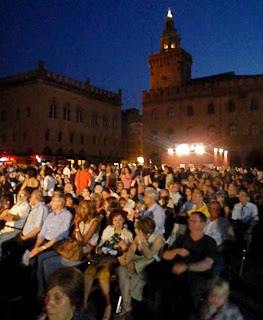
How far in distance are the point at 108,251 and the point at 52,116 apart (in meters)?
32.9

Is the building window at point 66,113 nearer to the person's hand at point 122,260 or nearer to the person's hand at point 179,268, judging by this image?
the person's hand at point 122,260

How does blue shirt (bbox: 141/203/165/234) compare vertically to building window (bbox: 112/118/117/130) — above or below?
below

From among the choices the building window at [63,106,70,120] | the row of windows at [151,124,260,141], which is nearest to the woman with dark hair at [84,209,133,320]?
the building window at [63,106,70,120]

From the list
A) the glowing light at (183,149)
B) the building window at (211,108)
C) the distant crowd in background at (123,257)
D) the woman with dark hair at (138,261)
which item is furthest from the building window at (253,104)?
the woman with dark hair at (138,261)

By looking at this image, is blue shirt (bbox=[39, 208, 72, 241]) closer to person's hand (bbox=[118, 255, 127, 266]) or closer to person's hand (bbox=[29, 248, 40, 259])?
person's hand (bbox=[29, 248, 40, 259])

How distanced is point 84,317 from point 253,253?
554cm

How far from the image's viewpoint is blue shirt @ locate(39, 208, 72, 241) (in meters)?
5.31

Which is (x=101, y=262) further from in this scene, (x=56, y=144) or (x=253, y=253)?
(x=56, y=144)

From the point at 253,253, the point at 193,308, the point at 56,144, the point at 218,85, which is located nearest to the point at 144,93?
the point at 218,85

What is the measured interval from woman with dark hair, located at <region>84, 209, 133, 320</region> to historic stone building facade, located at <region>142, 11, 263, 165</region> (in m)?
32.6

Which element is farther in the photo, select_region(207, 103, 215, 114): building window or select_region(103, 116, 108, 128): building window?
select_region(103, 116, 108, 128): building window

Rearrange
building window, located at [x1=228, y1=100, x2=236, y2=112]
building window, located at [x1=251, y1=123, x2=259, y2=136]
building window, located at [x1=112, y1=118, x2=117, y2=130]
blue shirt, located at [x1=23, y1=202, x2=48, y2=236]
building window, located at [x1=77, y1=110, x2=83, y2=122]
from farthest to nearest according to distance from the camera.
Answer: building window, located at [x1=112, y1=118, x2=117, y2=130] < building window, located at [x1=228, y1=100, x2=236, y2=112] < building window, located at [x1=77, y1=110, x2=83, y2=122] < building window, located at [x1=251, y1=123, x2=259, y2=136] < blue shirt, located at [x1=23, y1=202, x2=48, y2=236]

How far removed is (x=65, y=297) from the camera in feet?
7.75

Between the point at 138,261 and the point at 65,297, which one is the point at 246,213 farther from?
the point at 65,297
